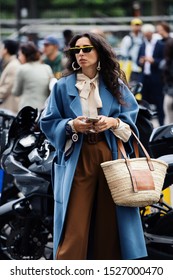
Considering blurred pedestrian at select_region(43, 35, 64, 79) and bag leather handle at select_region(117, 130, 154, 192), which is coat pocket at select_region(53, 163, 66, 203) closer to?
bag leather handle at select_region(117, 130, 154, 192)

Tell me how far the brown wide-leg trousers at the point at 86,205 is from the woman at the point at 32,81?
530cm

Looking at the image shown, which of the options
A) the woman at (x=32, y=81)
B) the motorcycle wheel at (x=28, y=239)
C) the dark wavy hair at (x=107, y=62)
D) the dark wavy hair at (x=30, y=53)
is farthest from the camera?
the dark wavy hair at (x=30, y=53)

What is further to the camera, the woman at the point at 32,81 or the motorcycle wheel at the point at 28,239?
the woman at the point at 32,81

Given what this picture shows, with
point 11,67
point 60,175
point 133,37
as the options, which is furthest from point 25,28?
point 60,175

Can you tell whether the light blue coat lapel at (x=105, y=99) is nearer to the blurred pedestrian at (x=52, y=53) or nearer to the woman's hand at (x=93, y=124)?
the woman's hand at (x=93, y=124)

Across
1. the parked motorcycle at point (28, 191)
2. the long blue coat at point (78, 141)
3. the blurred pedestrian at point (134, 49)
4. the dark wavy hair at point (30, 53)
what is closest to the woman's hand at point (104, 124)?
the long blue coat at point (78, 141)

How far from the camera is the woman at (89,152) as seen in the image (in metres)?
5.91

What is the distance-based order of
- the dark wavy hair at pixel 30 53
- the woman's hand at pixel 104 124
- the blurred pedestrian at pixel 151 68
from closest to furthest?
the woman's hand at pixel 104 124 → the dark wavy hair at pixel 30 53 → the blurred pedestrian at pixel 151 68

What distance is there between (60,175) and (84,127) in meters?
0.46

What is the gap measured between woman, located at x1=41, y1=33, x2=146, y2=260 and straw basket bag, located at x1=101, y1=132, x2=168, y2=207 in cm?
15

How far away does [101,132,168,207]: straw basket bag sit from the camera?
578cm
